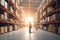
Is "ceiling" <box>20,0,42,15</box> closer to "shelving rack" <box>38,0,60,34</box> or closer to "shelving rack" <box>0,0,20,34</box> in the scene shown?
"shelving rack" <box>38,0,60,34</box>

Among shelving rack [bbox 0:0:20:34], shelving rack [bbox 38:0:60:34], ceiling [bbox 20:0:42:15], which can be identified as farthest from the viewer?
ceiling [bbox 20:0:42:15]

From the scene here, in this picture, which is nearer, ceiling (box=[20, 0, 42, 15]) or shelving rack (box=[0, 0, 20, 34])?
shelving rack (box=[0, 0, 20, 34])

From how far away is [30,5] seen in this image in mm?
26484

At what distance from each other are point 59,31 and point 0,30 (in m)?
2.81

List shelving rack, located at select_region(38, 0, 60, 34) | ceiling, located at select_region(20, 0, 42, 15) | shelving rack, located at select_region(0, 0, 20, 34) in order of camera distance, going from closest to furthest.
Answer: shelving rack, located at select_region(0, 0, 20, 34) → shelving rack, located at select_region(38, 0, 60, 34) → ceiling, located at select_region(20, 0, 42, 15)

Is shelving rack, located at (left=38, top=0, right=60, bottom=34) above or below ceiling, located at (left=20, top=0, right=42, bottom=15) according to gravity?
below

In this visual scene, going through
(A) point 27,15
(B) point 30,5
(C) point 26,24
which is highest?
(B) point 30,5

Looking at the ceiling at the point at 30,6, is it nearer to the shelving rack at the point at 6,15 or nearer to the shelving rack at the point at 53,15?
the shelving rack at the point at 53,15

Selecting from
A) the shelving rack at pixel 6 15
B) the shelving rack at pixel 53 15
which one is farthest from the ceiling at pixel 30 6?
the shelving rack at pixel 6 15

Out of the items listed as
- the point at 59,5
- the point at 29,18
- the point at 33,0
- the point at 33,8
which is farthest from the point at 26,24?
the point at 59,5

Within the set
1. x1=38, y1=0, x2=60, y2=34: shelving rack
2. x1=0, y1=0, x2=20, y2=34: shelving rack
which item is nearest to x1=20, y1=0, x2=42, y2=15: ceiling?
x1=38, y1=0, x2=60, y2=34: shelving rack

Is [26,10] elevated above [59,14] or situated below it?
above

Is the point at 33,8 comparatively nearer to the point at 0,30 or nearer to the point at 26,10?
the point at 26,10

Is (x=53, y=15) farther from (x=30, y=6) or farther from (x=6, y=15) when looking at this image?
(x=30, y=6)
